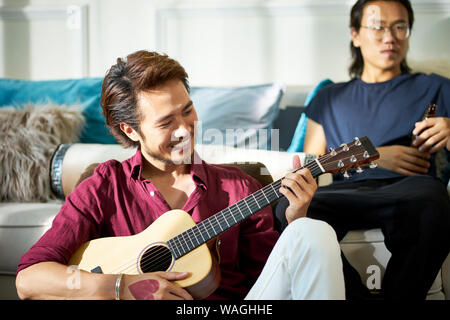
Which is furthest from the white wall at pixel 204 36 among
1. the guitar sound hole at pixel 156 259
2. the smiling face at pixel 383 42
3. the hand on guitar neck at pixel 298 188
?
the guitar sound hole at pixel 156 259

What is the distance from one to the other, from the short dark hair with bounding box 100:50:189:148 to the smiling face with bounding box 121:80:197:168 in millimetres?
17

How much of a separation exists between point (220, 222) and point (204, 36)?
171 cm

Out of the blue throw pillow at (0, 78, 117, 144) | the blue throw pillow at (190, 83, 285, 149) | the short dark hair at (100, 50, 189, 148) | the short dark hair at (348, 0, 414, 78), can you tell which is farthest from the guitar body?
the short dark hair at (348, 0, 414, 78)

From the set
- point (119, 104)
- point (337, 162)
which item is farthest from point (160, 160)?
point (337, 162)

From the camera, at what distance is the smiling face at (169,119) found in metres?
1.21

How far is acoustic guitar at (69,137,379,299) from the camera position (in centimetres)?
114

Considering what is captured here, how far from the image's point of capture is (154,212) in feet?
4.12

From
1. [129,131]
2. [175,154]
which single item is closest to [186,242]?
[175,154]

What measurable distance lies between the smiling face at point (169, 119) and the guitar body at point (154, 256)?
0.53 ft

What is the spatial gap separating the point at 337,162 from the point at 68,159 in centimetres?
112

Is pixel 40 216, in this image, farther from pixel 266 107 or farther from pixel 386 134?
pixel 386 134

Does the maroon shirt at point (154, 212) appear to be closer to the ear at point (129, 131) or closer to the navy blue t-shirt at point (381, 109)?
the ear at point (129, 131)

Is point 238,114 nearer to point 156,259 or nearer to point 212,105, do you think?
point 212,105
